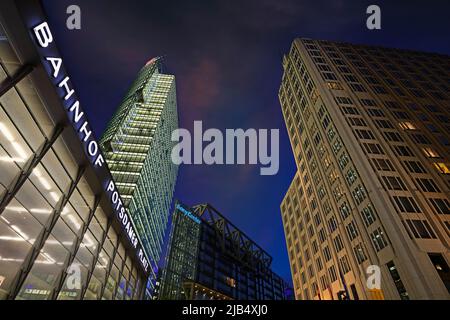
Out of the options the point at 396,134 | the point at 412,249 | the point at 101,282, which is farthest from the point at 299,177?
the point at 101,282

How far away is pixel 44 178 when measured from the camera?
13914 millimetres

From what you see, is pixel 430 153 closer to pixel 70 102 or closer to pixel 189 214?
pixel 70 102

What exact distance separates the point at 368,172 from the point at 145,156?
73936 mm

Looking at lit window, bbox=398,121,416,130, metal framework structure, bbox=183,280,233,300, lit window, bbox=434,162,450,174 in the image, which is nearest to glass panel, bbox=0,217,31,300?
metal framework structure, bbox=183,280,233,300

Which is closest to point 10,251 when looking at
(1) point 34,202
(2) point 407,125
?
(1) point 34,202

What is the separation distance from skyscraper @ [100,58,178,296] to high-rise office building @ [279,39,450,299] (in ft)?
169

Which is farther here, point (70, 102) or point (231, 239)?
point (231, 239)

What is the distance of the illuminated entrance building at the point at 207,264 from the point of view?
5888 centimetres

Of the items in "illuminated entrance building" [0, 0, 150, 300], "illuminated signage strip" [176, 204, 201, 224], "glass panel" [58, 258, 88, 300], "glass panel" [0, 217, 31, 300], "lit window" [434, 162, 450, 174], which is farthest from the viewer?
"illuminated signage strip" [176, 204, 201, 224]

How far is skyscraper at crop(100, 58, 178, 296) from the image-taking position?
82500mm

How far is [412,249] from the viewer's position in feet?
105

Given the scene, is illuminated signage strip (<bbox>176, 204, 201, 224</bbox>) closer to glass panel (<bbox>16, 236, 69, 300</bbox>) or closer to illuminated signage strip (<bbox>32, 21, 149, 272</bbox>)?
illuminated signage strip (<bbox>32, 21, 149, 272</bbox>)

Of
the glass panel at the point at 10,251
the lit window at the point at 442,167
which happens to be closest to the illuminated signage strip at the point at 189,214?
the glass panel at the point at 10,251
